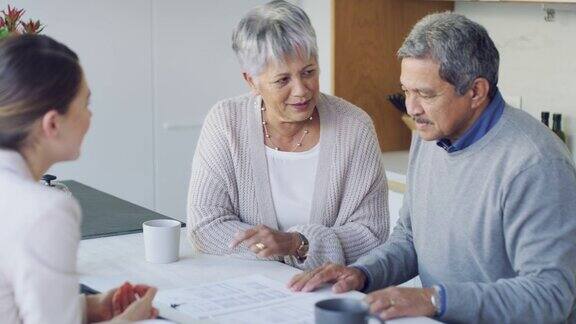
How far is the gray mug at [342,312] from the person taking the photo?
1.36 m

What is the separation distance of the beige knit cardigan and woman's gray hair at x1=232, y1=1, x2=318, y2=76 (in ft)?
0.61

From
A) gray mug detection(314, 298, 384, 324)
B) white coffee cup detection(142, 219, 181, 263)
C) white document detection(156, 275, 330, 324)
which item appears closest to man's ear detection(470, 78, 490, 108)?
white document detection(156, 275, 330, 324)

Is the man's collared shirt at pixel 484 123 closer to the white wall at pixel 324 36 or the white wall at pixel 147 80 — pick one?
the white wall at pixel 324 36

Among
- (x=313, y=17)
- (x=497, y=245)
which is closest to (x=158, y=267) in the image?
(x=497, y=245)

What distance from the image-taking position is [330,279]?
1.90 m

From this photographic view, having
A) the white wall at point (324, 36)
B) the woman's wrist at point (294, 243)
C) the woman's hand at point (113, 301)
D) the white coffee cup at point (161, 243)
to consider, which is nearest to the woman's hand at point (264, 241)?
the woman's wrist at point (294, 243)

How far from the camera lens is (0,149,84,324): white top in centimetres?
134

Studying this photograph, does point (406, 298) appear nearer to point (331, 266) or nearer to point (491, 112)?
point (331, 266)

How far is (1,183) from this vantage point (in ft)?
4.63

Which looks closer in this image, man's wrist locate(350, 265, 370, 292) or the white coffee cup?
man's wrist locate(350, 265, 370, 292)

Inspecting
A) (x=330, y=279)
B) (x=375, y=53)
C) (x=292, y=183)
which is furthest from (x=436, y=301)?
(x=375, y=53)

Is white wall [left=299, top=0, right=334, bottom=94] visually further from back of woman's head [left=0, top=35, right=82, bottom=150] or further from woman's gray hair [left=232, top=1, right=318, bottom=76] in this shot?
back of woman's head [left=0, top=35, right=82, bottom=150]

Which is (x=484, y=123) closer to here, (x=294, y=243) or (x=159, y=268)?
(x=294, y=243)

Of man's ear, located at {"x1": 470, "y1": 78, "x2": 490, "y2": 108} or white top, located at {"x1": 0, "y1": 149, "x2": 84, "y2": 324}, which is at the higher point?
man's ear, located at {"x1": 470, "y1": 78, "x2": 490, "y2": 108}
